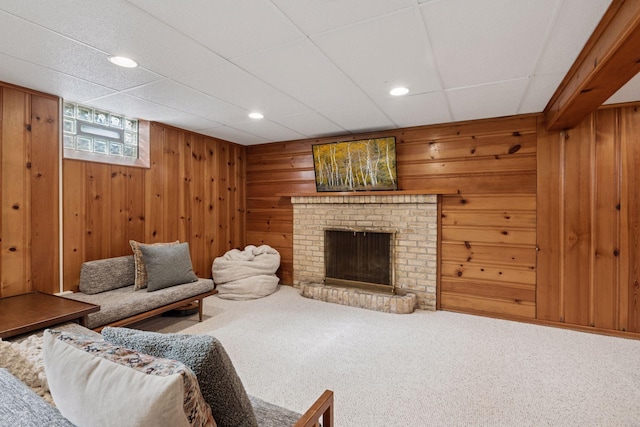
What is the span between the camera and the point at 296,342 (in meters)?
2.89

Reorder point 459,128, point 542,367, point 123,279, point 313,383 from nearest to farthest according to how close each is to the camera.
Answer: point 313,383
point 542,367
point 123,279
point 459,128

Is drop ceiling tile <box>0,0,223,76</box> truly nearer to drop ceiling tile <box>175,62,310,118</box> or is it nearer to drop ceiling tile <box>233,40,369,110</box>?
drop ceiling tile <box>175,62,310,118</box>

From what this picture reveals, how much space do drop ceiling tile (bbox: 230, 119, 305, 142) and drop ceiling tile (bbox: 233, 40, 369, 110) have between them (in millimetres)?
947

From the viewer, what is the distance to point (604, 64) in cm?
177

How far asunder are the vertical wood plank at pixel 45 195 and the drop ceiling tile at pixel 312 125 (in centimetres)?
218

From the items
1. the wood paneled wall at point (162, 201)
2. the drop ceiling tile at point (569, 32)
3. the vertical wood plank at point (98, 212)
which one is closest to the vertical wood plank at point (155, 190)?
the wood paneled wall at point (162, 201)

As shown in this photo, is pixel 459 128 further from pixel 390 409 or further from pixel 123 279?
pixel 123 279

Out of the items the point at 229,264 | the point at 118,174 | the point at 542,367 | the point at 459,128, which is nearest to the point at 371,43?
the point at 459,128

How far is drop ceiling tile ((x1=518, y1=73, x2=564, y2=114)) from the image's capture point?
248 cm

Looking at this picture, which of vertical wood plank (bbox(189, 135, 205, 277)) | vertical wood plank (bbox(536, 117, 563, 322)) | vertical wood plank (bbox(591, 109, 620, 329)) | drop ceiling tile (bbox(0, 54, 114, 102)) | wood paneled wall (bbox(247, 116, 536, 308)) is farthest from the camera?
vertical wood plank (bbox(189, 135, 205, 277))

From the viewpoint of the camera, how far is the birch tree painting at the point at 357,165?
13.2 feet

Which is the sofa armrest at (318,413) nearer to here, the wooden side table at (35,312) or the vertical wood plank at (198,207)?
the wooden side table at (35,312)

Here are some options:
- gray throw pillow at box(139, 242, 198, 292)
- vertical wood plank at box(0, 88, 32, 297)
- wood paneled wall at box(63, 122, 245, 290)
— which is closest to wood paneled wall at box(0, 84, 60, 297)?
vertical wood plank at box(0, 88, 32, 297)

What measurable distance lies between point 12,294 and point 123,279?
0.81 meters
